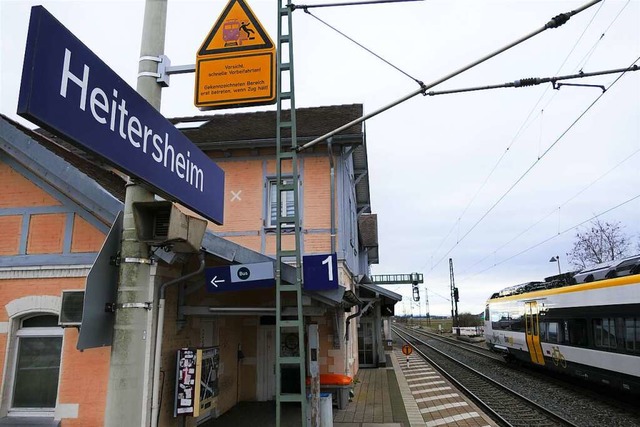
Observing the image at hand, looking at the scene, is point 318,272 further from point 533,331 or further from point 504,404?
point 533,331

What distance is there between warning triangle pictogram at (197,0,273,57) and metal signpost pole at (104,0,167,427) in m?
1.23

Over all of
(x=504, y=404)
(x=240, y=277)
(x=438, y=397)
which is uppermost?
(x=240, y=277)

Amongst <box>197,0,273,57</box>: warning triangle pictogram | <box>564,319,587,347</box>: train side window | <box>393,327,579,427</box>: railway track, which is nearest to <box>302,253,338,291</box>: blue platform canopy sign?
<box>197,0,273,57</box>: warning triangle pictogram

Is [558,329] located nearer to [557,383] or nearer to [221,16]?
[557,383]

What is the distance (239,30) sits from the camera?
3.96 metres

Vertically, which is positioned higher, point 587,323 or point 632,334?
point 587,323

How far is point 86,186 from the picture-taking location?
6.05m

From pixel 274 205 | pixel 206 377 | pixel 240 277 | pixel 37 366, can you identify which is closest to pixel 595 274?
pixel 274 205

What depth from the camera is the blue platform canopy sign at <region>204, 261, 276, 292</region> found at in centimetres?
611

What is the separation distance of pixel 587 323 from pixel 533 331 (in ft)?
14.3

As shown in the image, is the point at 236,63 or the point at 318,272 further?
the point at 318,272

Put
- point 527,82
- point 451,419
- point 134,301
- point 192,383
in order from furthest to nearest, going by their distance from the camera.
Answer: point 451,419 < point 192,383 < point 527,82 < point 134,301

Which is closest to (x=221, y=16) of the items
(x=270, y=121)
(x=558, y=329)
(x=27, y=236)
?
(x=27, y=236)

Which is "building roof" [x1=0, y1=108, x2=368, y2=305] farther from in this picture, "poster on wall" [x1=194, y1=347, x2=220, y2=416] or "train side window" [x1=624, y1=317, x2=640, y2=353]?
"train side window" [x1=624, y1=317, x2=640, y2=353]
